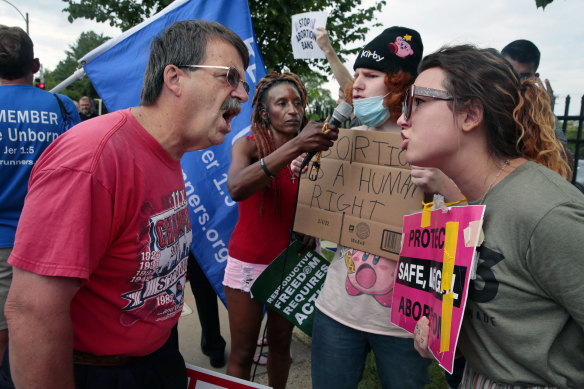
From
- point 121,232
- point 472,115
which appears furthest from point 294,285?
point 472,115

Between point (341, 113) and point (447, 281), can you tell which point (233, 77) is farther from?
point (447, 281)

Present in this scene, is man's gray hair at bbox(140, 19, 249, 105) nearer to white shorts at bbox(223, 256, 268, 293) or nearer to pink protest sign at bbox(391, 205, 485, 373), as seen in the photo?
pink protest sign at bbox(391, 205, 485, 373)

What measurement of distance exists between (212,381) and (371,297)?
2.56 ft

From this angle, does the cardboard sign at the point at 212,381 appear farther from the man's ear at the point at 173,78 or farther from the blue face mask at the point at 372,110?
the blue face mask at the point at 372,110

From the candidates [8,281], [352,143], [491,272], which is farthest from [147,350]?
[8,281]

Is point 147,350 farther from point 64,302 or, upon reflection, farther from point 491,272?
point 491,272

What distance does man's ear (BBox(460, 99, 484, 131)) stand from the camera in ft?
4.16

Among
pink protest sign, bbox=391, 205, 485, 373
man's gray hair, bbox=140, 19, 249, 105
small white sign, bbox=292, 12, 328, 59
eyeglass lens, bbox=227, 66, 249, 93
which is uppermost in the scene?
small white sign, bbox=292, 12, 328, 59

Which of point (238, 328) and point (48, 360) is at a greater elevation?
point (48, 360)

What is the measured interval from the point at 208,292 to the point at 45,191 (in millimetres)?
2736

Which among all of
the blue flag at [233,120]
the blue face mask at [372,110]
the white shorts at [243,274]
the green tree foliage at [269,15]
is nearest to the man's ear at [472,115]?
the blue face mask at [372,110]

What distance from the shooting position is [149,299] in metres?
1.36

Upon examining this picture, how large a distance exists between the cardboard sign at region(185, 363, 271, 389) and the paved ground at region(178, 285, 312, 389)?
1.62 meters

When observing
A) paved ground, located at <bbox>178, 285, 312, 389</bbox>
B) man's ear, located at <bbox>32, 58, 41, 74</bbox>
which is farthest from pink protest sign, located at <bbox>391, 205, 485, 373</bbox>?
man's ear, located at <bbox>32, 58, 41, 74</bbox>
